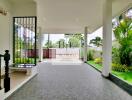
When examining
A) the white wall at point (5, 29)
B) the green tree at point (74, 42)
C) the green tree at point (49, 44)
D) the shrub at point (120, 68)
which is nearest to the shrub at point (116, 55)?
the shrub at point (120, 68)

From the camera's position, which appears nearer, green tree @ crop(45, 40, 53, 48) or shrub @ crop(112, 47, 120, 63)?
shrub @ crop(112, 47, 120, 63)

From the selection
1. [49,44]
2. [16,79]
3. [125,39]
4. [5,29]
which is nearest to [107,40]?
[125,39]

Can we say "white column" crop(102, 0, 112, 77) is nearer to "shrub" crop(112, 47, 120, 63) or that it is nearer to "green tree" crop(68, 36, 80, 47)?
"shrub" crop(112, 47, 120, 63)

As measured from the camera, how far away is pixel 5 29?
7.01 meters

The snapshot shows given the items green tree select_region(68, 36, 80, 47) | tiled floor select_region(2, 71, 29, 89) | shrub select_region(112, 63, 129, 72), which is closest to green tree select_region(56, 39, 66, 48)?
green tree select_region(68, 36, 80, 47)

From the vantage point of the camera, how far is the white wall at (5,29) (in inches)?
262

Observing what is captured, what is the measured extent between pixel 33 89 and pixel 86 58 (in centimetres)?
959

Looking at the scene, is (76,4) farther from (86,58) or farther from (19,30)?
(86,58)

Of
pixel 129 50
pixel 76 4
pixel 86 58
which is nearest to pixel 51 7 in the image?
pixel 76 4

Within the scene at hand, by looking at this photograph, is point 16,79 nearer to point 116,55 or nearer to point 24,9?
point 24,9

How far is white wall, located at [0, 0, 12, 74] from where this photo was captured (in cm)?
665

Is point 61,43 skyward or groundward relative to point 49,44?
skyward

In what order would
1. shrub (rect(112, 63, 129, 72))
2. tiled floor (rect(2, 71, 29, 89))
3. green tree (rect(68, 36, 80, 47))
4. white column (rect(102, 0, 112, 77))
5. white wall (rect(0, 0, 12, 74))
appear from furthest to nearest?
1. green tree (rect(68, 36, 80, 47))
2. shrub (rect(112, 63, 129, 72))
3. white column (rect(102, 0, 112, 77))
4. white wall (rect(0, 0, 12, 74))
5. tiled floor (rect(2, 71, 29, 89))

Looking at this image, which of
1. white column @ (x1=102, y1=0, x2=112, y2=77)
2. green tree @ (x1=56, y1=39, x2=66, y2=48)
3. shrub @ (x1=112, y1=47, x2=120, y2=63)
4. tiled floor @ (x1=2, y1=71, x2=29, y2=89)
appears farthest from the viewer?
green tree @ (x1=56, y1=39, x2=66, y2=48)
